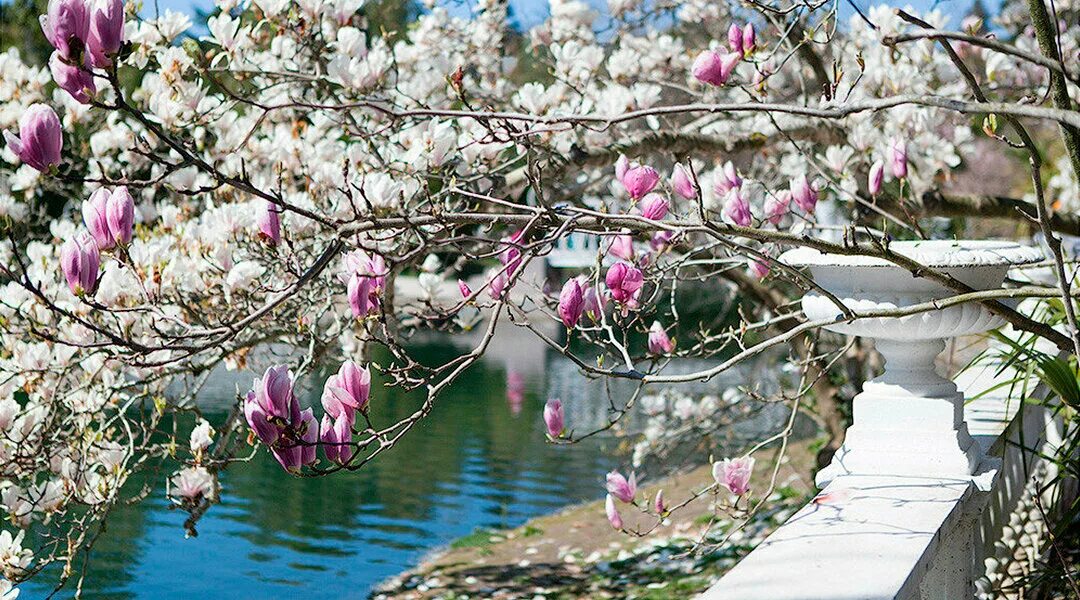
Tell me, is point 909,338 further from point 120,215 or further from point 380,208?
point 120,215

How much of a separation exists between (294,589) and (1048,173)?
31.1 ft

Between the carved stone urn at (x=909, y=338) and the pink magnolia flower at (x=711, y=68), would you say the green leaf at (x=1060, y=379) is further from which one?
the pink magnolia flower at (x=711, y=68)

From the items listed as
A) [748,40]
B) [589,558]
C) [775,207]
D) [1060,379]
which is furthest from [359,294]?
[589,558]

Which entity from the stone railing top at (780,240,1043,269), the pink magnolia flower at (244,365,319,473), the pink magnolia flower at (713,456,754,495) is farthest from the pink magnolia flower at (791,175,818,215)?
the pink magnolia flower at (244,365,319,473)

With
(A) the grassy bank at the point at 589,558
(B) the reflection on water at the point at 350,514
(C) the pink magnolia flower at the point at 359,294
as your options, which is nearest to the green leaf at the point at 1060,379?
(C) the pink magnolia flower at the point at 359,294

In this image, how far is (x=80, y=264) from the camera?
5.38 feet

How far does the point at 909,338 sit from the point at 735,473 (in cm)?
53

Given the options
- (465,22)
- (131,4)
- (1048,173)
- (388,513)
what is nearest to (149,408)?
(388,513)

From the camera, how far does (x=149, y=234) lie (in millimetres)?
3498

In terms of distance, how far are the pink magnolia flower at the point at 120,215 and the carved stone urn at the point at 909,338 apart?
117 centimetres

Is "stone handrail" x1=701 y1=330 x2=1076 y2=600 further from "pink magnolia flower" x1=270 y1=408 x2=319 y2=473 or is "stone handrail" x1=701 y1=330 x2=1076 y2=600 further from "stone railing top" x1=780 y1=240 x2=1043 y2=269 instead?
"pink magnolia flower" x1=270 y1=408 x2=319 y2=473

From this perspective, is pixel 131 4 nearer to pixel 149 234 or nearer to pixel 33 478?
pixel 149 234

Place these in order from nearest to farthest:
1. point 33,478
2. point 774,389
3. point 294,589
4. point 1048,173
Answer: point 33,478
point 294,589
point 774,389
point 1048,173

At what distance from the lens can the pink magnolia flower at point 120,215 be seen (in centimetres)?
166
